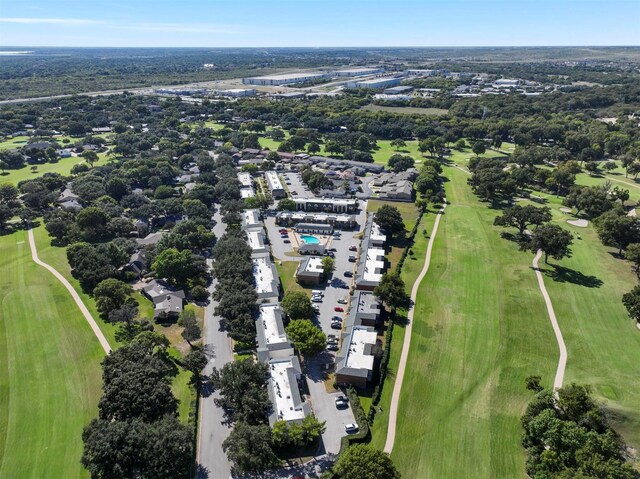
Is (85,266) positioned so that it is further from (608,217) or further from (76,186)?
(608,217)

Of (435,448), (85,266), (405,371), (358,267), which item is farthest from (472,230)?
(85,266)

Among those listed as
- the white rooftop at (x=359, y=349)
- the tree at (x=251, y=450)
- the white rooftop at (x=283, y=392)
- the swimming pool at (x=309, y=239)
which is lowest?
the swimming pool at (x=309, y=239)

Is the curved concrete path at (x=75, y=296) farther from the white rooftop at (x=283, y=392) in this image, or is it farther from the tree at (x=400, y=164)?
the tree at (x=400, y=164)

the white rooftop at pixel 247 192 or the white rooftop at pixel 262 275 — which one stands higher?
the white rooftop at pixel 262 275

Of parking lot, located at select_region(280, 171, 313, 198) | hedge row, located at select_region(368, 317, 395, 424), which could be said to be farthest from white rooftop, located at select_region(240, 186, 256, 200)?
hedge row, located at select_region(368, 317, 395, 424)

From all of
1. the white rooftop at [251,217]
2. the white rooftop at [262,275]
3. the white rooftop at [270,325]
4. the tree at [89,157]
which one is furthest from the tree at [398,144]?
the white rooftop at [270,325]

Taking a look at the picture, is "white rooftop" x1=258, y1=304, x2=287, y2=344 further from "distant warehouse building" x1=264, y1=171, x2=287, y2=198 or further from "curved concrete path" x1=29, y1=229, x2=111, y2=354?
"distant warehouse building" x1=264, y1=171, x2=287, y2=198
